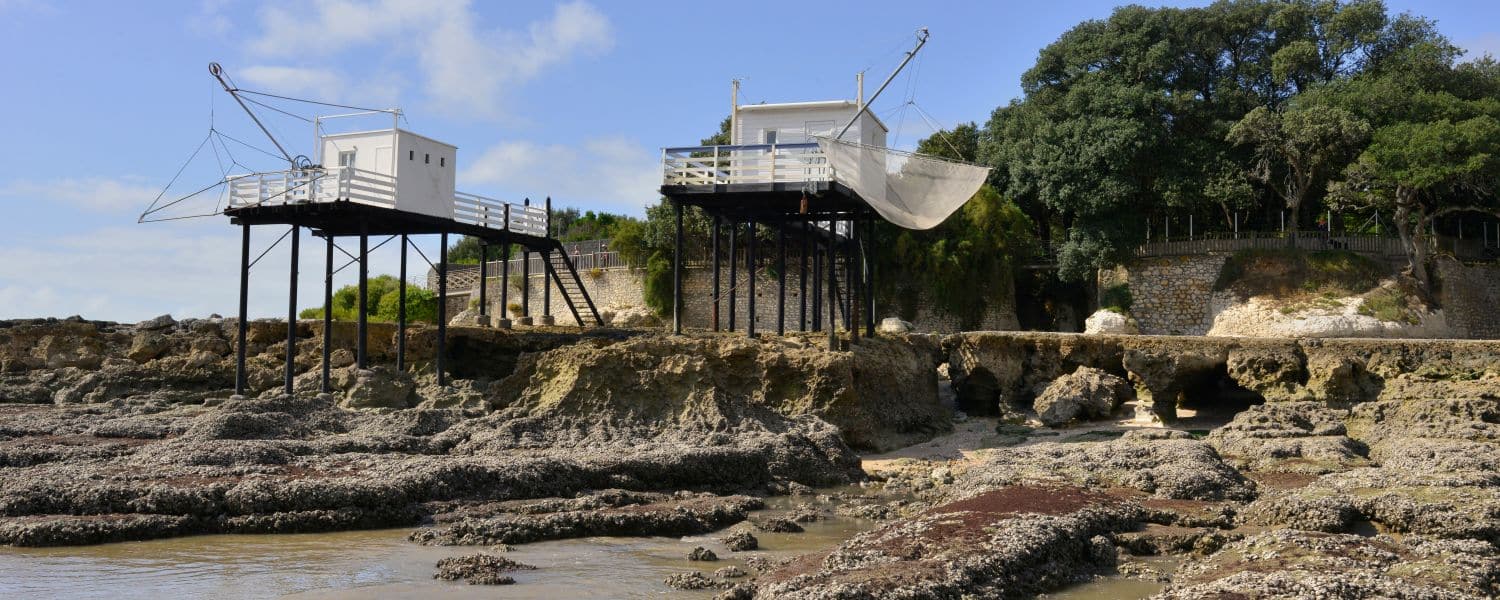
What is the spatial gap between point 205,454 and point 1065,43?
3501cm

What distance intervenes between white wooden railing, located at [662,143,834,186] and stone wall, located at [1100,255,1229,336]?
63.4 feet

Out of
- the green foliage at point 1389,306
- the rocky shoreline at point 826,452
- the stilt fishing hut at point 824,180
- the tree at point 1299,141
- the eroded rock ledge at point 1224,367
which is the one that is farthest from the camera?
the tree at point 1299,141

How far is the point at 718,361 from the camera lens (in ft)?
71.3

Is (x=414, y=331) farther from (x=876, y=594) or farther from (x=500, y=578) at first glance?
(x=876, y=594)

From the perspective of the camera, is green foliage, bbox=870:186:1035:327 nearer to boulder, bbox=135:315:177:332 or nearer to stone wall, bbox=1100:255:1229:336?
stone wall, bbox=1100:255:1229:336

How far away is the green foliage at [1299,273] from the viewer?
35.2 m

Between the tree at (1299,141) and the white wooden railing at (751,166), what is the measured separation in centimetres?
1921

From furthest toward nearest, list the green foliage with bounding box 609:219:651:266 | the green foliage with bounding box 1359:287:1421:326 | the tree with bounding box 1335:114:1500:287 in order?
the green foliage with bounding box 609:219:651:266 → the green foliage with bounding box 1359:287:1421:326 → the tree with bounding box 1335:114:1500:287

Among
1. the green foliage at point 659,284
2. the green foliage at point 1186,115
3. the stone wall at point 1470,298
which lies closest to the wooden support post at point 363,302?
the green foliage at point 659,284

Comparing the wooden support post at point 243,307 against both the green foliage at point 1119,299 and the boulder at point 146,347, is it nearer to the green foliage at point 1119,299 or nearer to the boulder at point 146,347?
the boulder at point 146,347

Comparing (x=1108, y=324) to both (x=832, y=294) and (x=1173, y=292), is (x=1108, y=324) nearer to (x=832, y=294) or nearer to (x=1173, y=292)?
(x=1173, y=292)

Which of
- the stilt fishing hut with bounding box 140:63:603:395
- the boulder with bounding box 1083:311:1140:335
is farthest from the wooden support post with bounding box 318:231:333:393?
the boulder with bounding box 1083:311:1140:335

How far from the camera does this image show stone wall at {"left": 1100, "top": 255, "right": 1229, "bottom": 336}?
3778cm

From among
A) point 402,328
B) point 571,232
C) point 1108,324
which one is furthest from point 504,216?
point 571,232
